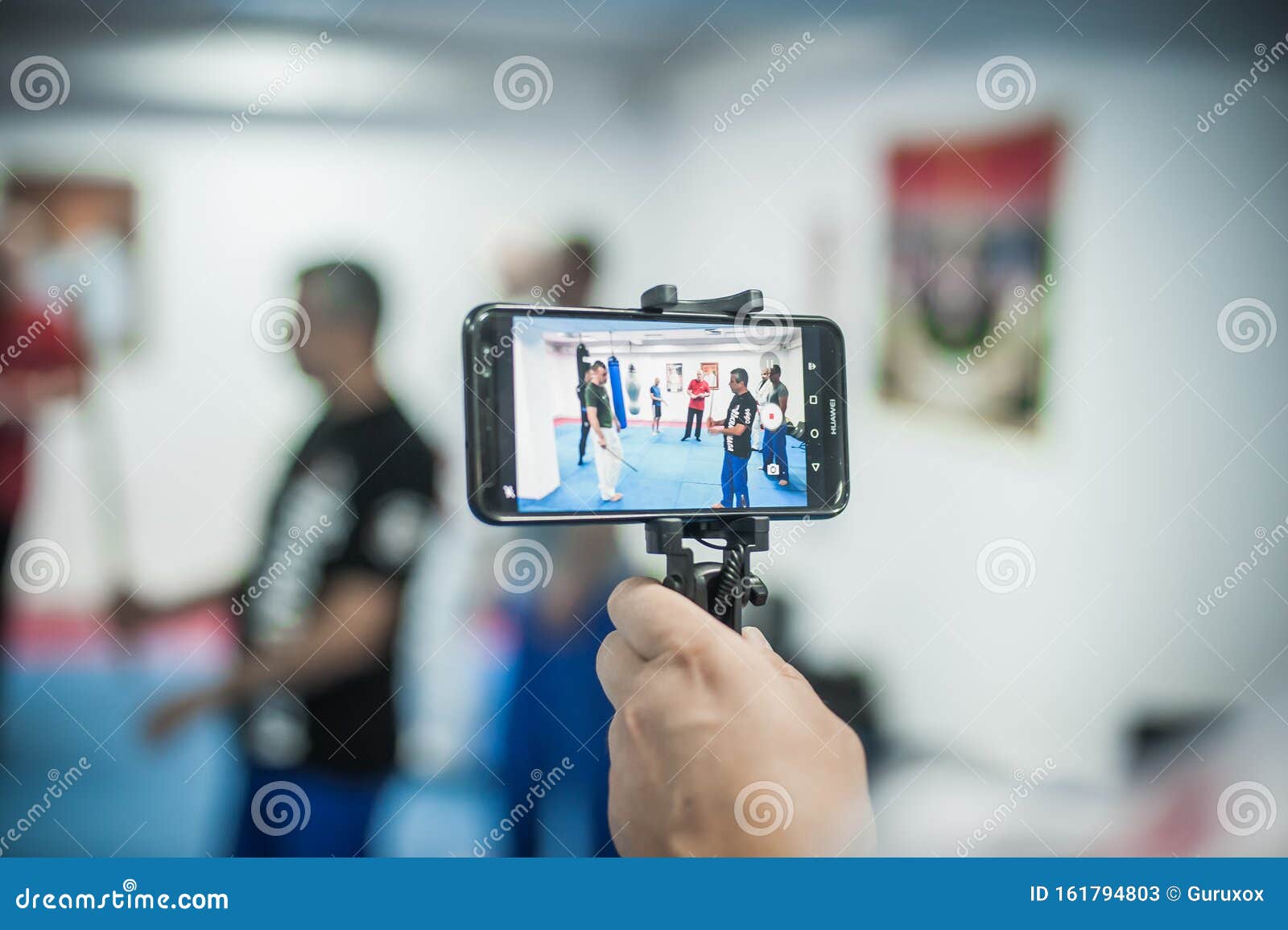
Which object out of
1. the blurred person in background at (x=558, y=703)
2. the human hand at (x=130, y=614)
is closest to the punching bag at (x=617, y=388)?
the blurred person in background at (x=558, y=703)

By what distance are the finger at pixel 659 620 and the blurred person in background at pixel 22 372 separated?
114cm

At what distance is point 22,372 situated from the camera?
127cm

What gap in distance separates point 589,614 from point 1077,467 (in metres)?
1.00

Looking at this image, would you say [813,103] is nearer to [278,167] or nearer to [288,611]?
[278,167]

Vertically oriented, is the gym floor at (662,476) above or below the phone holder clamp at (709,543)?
above

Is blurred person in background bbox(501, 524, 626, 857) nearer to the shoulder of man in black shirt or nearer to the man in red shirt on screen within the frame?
the shoulder of man in black shirt

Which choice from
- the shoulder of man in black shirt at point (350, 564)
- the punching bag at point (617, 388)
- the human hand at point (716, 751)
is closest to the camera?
the human hand at point (716, 751)

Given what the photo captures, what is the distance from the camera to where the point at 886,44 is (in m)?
1.36

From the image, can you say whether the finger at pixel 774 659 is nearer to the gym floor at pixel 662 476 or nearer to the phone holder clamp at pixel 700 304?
the gym floor at pixel 662 476

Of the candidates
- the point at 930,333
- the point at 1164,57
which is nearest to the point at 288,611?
the point at 930,333

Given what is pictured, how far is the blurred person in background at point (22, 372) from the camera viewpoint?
126cm

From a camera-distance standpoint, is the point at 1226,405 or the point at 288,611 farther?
the point at 1226,405

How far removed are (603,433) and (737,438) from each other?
16 cm

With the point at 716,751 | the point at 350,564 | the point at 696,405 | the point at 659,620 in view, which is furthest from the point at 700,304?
the point at 350,564
